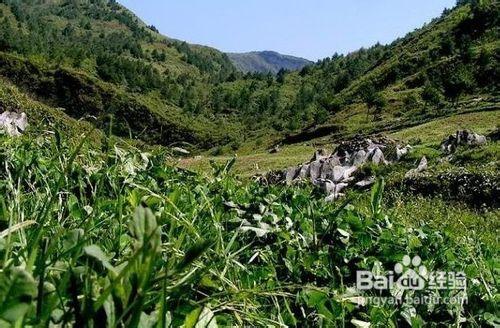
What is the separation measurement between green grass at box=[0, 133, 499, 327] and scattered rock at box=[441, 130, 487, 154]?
1366 inches

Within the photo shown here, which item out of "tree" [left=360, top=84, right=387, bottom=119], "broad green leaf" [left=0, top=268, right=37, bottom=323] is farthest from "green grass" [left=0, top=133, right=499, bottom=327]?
"tree" [left=360, top=84, right=387, bottom=119]

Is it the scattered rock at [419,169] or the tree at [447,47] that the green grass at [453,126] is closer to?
the scattered rock at [419,169]

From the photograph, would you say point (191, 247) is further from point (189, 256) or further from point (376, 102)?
point (376, 102)

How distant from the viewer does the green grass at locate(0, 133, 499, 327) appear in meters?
1.24

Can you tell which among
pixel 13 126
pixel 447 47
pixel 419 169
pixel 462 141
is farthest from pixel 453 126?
pixel 447 47

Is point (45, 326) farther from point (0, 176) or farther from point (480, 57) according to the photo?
point (480, 57)

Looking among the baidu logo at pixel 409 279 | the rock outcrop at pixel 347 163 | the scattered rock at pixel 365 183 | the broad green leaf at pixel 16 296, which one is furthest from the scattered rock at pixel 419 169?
the broad green leaf at pixel 16 296

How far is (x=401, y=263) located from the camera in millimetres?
2967

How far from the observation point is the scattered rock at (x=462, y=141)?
119 ft

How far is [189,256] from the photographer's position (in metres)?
1.14

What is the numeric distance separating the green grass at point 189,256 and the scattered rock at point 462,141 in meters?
34.7

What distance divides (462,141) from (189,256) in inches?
1526

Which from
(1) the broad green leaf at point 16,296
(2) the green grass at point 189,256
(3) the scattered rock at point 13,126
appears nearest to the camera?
(1) the broad green leaf at point 16,296

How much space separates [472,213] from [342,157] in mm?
17083
